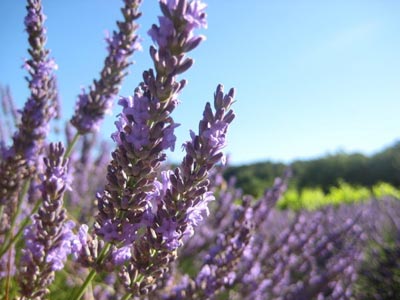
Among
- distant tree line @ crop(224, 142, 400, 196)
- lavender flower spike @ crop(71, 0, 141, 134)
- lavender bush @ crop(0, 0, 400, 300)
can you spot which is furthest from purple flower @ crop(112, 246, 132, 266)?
distant tree line @ crop(224, 142, 400, 196)

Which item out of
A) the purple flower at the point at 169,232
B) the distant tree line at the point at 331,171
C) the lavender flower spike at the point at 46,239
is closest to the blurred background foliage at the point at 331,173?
the distant tree line at the point at 331,171

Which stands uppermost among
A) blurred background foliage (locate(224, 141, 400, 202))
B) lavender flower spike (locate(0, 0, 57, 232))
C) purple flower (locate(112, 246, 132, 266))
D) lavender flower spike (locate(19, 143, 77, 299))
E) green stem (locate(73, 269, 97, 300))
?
blurred background foliage (locate(224, 141, 400, 202))

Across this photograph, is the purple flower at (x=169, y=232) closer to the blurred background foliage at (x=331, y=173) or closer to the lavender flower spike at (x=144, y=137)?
the lavender flower spike at (x=144, y=137)

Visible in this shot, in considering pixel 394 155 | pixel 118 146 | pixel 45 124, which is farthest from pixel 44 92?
pixel 394 155

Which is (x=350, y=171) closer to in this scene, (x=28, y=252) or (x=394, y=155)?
(x=394, y=155)

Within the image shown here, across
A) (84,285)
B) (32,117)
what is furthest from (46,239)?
(32,117)

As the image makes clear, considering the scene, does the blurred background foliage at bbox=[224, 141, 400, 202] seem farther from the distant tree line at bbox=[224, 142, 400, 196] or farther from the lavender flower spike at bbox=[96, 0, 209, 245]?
the lavender flower spike at bbox=[96, 0, 209, 245]
